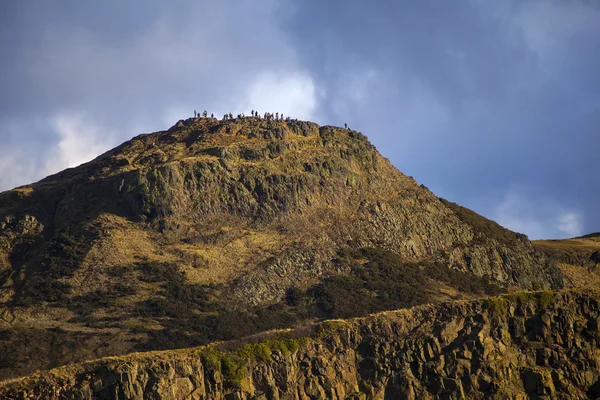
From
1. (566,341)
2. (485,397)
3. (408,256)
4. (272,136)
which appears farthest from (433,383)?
(272,136)

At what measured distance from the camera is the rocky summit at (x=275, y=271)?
72.1m

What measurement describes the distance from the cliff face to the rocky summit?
14cm

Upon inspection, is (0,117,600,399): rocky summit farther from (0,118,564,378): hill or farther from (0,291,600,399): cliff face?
(0,118,564,378): hill

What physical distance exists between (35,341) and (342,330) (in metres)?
50.5

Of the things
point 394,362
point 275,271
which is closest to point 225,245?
point 275,271

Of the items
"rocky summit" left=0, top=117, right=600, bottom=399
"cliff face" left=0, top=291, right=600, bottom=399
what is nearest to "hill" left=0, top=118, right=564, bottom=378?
"rocky summit" left=0, top=117, right=600, bottom=399

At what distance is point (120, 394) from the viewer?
63406 millimetres

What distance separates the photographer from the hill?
121m

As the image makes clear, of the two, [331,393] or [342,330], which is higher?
[342,330]

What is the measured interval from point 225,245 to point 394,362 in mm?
69755

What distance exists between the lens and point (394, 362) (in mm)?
72188

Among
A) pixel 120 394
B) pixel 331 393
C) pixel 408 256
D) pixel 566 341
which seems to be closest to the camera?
pixel 120 394

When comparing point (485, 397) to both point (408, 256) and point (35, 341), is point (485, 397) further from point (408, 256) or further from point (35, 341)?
point (408, 256)

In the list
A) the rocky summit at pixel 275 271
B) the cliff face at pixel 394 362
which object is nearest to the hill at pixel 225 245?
the rocky summit at pixel 275 271
